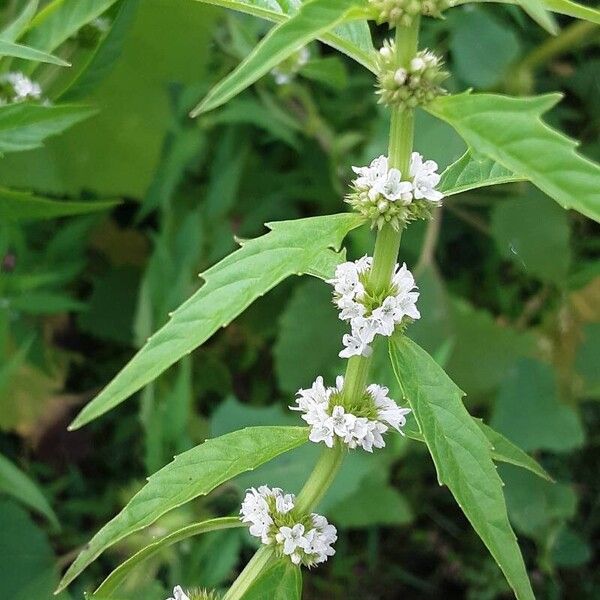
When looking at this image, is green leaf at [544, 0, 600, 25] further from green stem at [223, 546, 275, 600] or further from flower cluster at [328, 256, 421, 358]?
green stem at [223, 546, 275, 600]

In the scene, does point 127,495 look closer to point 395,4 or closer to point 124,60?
point 124,60

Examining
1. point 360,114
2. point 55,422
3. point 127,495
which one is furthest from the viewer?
point 360,114

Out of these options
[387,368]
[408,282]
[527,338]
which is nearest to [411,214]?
[408,282]

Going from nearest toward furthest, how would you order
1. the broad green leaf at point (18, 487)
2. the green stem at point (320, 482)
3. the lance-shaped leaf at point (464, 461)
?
the lance-shaped leaf at point (464, 461) → the green stem at point (320, 482) → the broad green leaf at point (18, 487)

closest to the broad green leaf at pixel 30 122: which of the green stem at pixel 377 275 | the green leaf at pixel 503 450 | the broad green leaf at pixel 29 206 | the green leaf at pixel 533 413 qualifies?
the broad green leaf at pixel 29 206

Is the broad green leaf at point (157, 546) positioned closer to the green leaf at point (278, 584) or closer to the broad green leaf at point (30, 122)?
the green leaf at point (278, 584)

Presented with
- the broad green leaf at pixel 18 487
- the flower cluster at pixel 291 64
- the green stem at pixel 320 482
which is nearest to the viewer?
the green stem at pixel 320 482

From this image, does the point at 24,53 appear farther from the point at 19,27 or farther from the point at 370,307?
the point at 370,307
